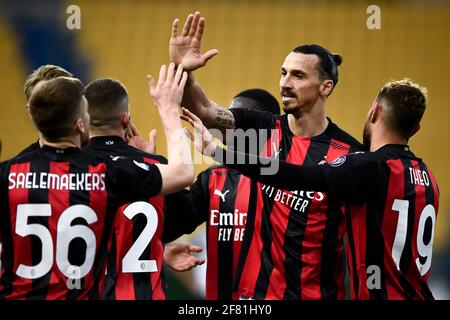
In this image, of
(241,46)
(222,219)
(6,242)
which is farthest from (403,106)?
(241,46)

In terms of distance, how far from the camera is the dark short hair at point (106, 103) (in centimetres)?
435

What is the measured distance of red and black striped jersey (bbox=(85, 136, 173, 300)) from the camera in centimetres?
430

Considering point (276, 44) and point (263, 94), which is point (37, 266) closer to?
point (263, 94)

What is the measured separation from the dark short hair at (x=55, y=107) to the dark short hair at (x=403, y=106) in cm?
174

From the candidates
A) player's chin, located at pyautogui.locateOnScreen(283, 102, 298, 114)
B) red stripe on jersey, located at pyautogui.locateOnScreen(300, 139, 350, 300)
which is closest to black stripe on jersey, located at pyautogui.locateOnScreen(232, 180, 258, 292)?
red stripe on jersey, located at pyautogui.locateOnScreen(300, 139, 350, 300)

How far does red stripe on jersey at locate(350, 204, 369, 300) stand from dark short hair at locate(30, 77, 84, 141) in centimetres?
164

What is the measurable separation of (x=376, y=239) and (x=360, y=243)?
10 centimetres

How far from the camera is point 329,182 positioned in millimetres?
3902

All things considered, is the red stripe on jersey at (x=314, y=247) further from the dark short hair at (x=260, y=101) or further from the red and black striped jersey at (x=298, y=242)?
the dark short hair at (x=260, y=101)

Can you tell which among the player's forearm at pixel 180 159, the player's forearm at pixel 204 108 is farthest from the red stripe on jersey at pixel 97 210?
the player's forearm at pixel 204 108

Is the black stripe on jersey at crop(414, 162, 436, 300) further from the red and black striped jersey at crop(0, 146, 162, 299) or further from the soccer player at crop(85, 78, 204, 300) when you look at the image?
the red and black striped jersey at crop(0, 146, 162, 299)

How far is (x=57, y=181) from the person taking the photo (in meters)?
3.69
